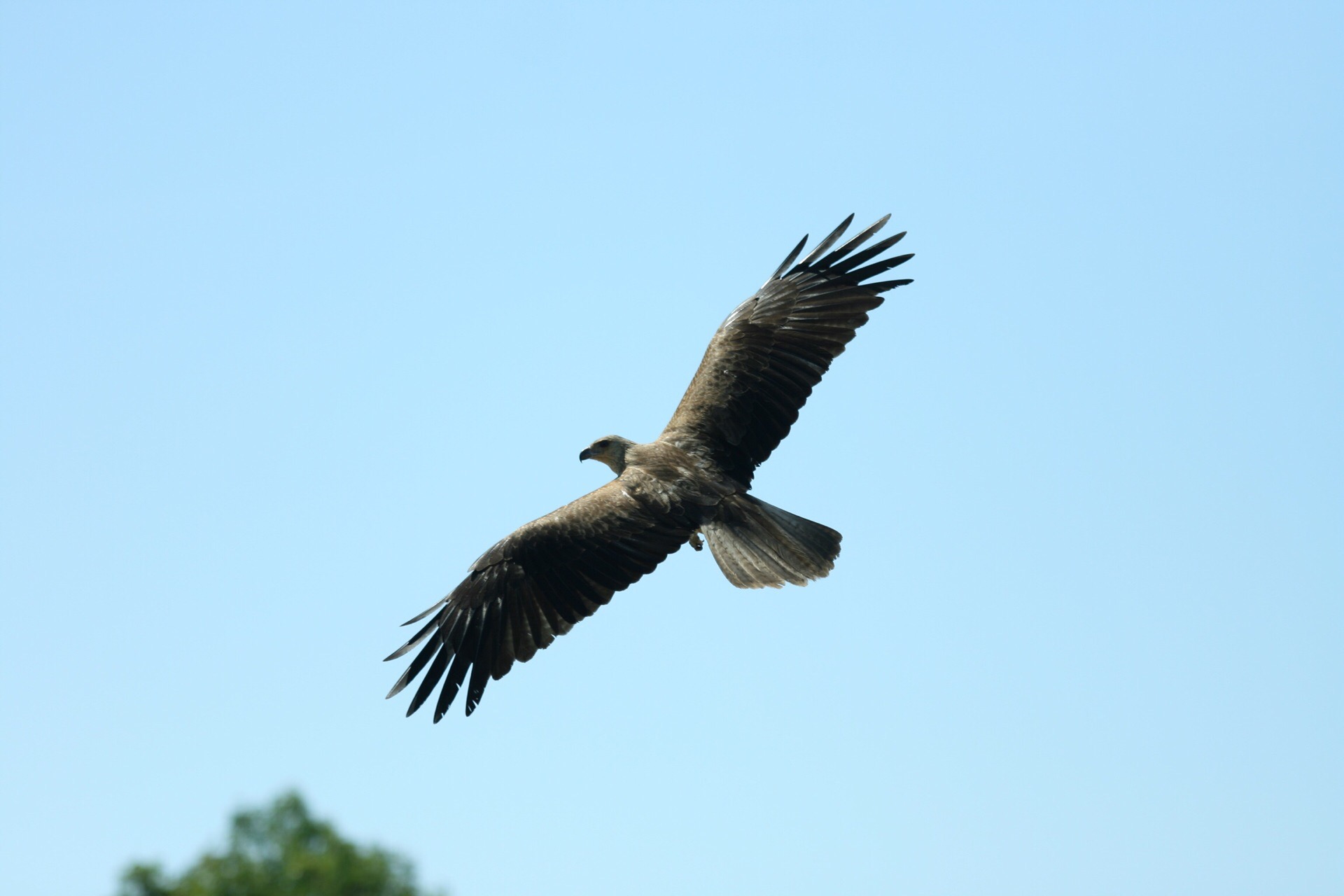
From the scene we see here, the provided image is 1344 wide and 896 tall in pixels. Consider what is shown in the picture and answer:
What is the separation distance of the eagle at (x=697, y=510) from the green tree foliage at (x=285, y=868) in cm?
2109

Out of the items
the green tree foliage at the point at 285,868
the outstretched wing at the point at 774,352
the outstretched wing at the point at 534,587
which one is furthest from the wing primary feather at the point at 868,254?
the green tree foliage at the point at 285,868

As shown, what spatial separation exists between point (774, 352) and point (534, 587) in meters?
3.02

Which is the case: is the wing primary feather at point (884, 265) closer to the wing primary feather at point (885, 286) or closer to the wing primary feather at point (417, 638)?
the wing primary feather at point (885, 286)

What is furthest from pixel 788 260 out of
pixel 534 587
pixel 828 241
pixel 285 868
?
pixel 285 868

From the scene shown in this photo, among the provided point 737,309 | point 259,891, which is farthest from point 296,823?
point 737,309

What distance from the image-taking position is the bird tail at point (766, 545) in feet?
36.2

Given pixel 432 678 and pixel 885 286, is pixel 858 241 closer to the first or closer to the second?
pixel 885 286

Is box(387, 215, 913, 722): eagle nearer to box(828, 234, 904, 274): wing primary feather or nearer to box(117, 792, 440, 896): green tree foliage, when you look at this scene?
box(828, 234, 904, 274): wing primary feather

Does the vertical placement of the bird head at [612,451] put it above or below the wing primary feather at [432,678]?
above

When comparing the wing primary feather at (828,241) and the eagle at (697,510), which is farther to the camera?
the wing primary feather at (828,241)

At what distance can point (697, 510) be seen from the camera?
36.1 ft

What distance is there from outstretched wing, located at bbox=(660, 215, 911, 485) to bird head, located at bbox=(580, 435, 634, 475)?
0.33 m

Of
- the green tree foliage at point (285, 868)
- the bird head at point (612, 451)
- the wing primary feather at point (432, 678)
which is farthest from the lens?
the green tree foliage at point (285, 868)

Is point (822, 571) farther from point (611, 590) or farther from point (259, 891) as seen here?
point (259, 891)
